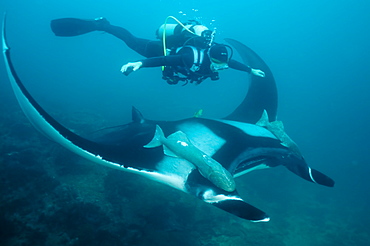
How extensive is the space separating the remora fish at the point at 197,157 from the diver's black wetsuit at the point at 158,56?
162 centimetres

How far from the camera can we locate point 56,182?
17.4 feet

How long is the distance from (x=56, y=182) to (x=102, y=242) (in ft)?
7.56

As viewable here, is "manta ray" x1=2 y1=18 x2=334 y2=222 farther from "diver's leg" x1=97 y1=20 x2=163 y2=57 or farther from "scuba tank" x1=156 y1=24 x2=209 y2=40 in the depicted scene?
"diver's leg" x1=97 y1=20 x2=163 y2=57

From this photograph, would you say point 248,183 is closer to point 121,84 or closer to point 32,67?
point 121,84

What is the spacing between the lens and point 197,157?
2.89 meters

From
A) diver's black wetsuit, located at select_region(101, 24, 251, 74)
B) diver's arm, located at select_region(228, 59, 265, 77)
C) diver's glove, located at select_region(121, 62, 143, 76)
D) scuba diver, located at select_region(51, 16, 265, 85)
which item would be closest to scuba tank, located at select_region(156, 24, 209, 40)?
scuba diver, located at select_region(51, 16, 265, 85)

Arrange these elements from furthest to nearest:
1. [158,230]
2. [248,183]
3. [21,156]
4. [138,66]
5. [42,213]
Answer: 1. [248,183]
2. [21,156]
3. [158,230]
4. [42,213]
5. [138,66]

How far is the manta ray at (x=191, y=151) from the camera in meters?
2.36

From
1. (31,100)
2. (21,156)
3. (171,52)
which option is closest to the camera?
(31,100)

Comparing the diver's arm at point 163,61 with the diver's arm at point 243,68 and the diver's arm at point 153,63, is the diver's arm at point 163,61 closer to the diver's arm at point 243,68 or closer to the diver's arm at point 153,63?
the diver's arm at point 153,63

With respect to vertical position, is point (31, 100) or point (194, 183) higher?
point (31, 100)

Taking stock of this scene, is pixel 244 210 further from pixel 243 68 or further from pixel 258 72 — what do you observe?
pixel 258 72

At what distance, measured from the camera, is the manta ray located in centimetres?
236

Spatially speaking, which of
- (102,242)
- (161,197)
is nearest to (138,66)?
(102,242)
